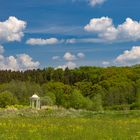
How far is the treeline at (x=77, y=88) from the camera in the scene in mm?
112675

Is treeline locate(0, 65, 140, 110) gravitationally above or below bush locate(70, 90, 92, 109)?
above

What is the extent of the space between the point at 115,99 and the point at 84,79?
4164 centimetres

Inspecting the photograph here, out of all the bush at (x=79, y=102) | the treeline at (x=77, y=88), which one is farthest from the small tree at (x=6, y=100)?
the bush at (x=79, y=102)

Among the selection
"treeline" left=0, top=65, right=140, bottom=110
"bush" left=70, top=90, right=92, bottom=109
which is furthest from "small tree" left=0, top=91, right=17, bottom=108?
"bush" left=70, top=90, right=92, bottom=109

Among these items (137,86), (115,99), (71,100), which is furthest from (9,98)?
(137,86)

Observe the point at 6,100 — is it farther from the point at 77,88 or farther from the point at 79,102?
the point at 77,88

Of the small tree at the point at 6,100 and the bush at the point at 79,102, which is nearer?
the small tree at the point at 6,100

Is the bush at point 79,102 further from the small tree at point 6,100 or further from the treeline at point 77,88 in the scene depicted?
the small tree at point 6,100

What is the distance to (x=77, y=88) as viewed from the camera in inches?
6004

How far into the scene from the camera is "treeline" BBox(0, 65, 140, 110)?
112675 mm

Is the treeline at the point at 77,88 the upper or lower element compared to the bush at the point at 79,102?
upper

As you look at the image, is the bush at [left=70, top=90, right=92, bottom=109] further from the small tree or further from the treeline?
the small tree

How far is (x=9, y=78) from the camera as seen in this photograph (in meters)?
170

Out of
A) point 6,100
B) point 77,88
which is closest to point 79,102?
point 6,100
